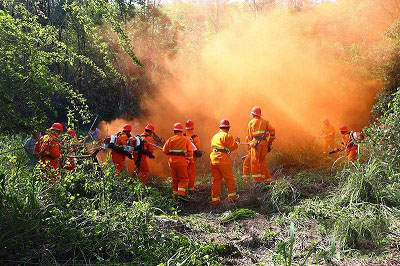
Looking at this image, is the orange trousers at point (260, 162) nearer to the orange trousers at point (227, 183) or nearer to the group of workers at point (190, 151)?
the group of workers at point (190, 151)

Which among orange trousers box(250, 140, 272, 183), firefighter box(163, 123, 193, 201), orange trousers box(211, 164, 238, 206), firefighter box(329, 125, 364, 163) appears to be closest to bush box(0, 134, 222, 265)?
orange trousers box(211, 164, 238, 206)

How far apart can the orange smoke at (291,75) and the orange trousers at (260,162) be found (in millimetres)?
5479

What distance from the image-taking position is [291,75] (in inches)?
618

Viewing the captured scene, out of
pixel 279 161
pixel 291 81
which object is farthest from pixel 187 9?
pixel 279 161

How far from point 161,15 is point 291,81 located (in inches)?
417

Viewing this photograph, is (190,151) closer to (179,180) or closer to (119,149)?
(179,180)

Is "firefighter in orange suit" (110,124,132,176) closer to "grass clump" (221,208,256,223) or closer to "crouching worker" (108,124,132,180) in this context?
"crouching worker" (108,124,132,180)

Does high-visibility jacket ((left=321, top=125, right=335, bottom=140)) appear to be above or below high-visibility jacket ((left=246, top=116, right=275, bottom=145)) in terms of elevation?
below

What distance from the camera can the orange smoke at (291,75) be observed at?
15031mm

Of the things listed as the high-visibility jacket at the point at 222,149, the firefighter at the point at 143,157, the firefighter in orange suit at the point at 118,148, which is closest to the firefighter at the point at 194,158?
the firefighter at the point at 143,157

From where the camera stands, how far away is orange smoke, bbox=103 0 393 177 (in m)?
15.0

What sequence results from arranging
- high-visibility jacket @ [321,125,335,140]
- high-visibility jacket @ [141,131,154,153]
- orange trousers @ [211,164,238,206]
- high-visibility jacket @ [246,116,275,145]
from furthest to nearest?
high-visibility jacket @ [321,125,335,140], high-visibility jacket @ [141,131,154,153], high-visibility jacket @ [246,116,275,145], orange trousers @ [211,164,238,206]

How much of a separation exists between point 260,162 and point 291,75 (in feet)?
28.8

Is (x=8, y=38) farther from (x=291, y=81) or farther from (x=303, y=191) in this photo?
(x=291, y=81)
